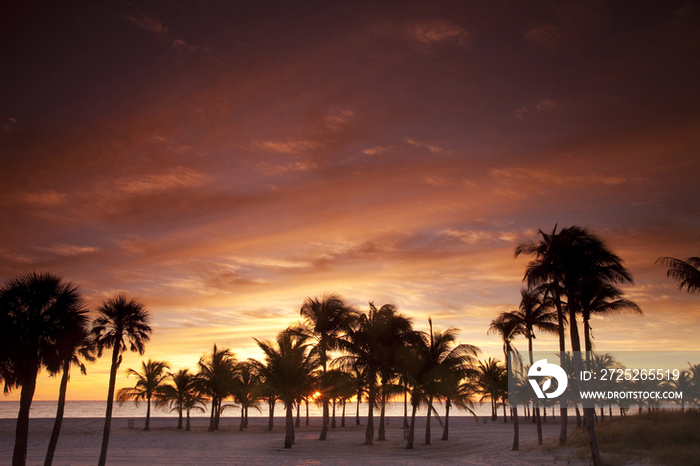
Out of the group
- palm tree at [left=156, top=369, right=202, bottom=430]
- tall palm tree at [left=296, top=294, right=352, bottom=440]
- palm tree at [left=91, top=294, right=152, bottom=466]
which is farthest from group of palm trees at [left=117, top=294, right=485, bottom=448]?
palm tree at [left=156, top=369, right=202, bottom=430]

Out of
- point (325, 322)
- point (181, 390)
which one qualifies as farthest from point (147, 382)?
point (325, 322)

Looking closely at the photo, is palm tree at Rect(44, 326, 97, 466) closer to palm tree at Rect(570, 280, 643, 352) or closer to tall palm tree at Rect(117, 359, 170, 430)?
palm tree at Rect(570, 280, 643, 352)

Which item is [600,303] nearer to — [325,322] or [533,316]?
[533,316]

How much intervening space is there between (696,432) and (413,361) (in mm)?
16149

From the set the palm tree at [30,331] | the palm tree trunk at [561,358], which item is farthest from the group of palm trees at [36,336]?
the palm tree trunk at [561,358]

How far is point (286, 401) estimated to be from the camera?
3209 cm

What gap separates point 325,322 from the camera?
35719mm

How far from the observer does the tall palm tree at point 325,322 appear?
3528cm

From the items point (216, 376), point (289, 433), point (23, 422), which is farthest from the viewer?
point (216, 376)

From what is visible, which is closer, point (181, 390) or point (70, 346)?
point (70, 346)

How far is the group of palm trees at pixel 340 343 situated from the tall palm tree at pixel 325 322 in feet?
0.26

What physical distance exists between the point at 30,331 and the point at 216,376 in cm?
3439

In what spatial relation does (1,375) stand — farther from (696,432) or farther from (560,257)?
(696,432)

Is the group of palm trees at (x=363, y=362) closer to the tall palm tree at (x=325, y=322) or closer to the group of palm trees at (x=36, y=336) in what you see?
the tall palm tree at (x=325, y=322)
